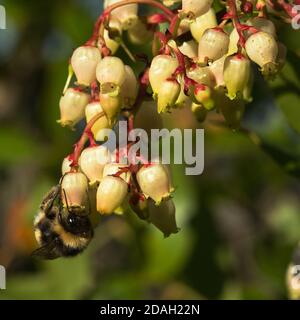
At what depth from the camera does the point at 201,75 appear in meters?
1.67

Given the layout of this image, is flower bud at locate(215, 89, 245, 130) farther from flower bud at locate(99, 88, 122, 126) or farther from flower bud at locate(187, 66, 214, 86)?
flower bud at locate(99, 88, 122, 126)

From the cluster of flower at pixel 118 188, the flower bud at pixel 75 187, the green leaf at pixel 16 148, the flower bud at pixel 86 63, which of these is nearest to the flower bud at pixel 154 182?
the cluster of flower at pixel 118 188

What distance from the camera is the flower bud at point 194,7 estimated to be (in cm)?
168

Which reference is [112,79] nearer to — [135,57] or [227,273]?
[135,57]

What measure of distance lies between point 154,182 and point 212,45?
10.4 inches

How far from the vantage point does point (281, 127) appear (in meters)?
3.54

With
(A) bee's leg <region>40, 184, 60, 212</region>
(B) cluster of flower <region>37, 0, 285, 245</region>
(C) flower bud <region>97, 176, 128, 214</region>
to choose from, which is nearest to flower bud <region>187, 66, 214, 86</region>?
(B) cluster of flower <region>37, 0, 285, 245</region>

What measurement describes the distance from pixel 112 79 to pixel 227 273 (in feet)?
5.10

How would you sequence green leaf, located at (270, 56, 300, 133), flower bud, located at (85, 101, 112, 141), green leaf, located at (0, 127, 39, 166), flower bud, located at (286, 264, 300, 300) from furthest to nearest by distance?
green leaf, located at (0, 127, 39, 166) < flower bud, located at (286, 264, 300, 300) < green leaf, located at (270, 56, 300, 133) < flower bud, located at (85, 101, 112, 141)

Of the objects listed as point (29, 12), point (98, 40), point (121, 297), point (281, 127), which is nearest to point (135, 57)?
point (98, 40)

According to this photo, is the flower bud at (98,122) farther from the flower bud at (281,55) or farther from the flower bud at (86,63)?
the flower bud at (281,55)

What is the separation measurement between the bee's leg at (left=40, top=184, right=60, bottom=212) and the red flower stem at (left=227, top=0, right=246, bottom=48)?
0.47 meters

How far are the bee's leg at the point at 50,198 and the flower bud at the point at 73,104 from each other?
0.14 metres

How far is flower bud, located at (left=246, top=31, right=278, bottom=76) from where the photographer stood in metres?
1.63
